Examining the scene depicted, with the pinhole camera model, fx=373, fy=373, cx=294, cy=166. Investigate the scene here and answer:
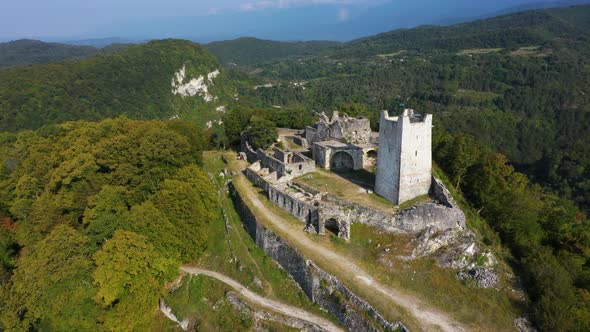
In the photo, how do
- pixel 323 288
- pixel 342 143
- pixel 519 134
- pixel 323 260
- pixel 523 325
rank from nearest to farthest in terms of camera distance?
pixel 523 325 → pixel 323 288 → pixel 323 260 → pixel 342 143 → pixel 519 134

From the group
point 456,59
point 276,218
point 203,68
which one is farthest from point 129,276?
point 456,59

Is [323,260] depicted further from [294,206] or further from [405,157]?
[405,157]

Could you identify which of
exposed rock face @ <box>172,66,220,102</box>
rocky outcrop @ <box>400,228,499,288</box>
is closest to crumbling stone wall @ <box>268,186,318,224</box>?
rocky outcrop @ <box>400,228,499,288</box>

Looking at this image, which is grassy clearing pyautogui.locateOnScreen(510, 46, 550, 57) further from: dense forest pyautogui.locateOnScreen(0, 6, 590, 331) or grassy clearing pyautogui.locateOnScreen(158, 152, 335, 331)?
grassy clearing pyautogui.locateOnScreen(158, 152, 335, 331)

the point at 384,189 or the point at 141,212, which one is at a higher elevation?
the point at 384,189

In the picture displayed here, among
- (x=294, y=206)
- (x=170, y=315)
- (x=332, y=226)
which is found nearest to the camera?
(x=170, y=315)

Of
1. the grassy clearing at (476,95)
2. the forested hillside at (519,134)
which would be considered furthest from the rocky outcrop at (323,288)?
the grassy clearing at (476,95)

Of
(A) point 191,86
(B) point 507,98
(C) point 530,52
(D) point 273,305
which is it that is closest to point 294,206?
(D) point 273,305
